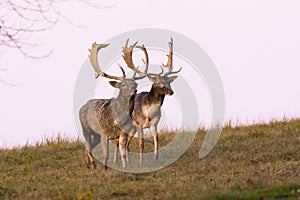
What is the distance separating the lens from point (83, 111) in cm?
1891

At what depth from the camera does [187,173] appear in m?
16.6

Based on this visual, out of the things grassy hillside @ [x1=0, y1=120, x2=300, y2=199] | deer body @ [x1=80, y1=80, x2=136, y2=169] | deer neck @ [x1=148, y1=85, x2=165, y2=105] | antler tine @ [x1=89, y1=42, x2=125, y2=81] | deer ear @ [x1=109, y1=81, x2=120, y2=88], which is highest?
antler tine @ [x1=89, y1=42, x2=125, y2=81]

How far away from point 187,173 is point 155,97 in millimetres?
2682

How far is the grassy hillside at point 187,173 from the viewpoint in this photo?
13.7 meters

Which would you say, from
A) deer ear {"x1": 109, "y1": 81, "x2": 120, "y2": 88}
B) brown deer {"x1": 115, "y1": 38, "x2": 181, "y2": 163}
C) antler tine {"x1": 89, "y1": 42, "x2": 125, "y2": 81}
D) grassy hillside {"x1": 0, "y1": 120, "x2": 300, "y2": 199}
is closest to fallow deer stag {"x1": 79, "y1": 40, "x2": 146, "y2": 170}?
deer ear {"x1": 109, "y1": 81, "x2": 120, "y2": 88}

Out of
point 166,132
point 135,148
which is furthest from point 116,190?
point 166,132

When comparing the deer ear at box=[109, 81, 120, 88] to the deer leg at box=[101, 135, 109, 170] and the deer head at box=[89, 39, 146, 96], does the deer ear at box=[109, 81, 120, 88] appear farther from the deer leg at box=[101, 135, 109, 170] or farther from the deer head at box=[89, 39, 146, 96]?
the deer leg at box=[101, 135, 109, 170]

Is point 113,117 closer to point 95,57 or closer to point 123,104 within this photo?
point 123,104

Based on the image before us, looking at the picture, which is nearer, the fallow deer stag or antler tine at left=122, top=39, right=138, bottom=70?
the fallow deer stag

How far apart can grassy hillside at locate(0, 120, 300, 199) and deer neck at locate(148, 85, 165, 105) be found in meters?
1.46

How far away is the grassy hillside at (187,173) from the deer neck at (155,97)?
1.46 metres

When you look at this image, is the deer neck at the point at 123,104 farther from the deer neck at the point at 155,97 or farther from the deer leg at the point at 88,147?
the deer leg at the point at 88,147

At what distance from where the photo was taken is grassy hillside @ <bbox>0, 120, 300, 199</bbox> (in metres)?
13.7

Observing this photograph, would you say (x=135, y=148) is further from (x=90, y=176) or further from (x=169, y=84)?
(x=90, y=176)
